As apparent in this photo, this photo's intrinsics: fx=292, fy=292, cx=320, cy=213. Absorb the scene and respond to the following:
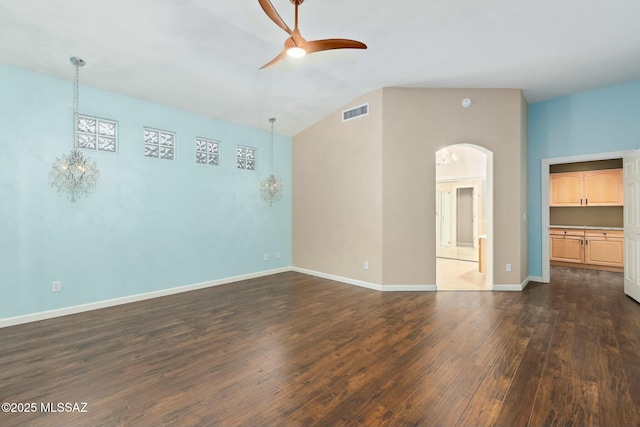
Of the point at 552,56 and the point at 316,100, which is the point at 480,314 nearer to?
the point at 552,56

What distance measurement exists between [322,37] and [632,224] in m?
5.17

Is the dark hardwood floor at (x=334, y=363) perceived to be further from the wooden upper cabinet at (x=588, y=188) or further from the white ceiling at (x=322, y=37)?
the white ceiling at (x=322, y=37)

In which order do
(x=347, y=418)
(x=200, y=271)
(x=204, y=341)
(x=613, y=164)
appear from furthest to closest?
(x=613, y=164) → (x=200, y=271) → (x=204, y=341) → (x=347, y=418)

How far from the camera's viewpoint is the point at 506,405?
6.41 ft

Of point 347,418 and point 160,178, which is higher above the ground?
point 160,178

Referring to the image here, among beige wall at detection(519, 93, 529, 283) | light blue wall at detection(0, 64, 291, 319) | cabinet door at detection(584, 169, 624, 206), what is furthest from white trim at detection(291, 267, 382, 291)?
cabinet door at detection(584, 169, 624, 206)

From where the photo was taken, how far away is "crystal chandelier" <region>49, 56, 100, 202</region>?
3.78 metres

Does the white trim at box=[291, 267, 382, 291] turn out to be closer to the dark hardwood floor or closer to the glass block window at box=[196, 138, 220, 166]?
the dark hardwood floor

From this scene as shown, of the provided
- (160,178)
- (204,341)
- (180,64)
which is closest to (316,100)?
(180,64)

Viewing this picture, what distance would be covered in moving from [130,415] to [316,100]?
15.6 feet

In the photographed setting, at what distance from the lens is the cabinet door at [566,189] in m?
6.55

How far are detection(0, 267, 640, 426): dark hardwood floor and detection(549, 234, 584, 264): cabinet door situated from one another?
272 centimetres

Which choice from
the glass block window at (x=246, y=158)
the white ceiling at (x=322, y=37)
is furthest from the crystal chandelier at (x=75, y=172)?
the glass block window at (x=246, y=158)

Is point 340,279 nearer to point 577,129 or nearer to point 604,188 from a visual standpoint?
point 577,129
